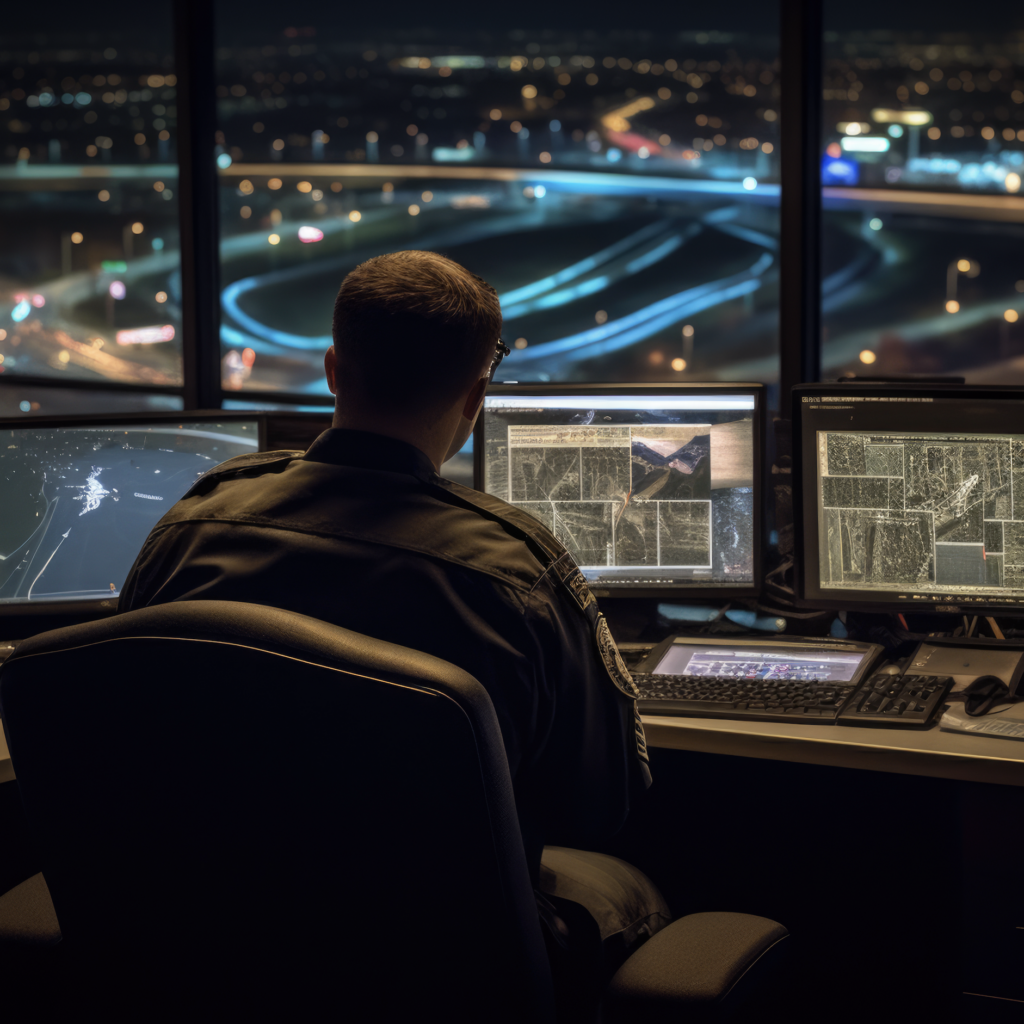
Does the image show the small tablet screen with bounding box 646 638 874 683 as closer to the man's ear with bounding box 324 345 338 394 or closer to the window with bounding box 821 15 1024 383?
the man's ear with bounding box 324 345 338 394

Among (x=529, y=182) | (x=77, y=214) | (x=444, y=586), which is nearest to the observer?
(x=444, y=586)

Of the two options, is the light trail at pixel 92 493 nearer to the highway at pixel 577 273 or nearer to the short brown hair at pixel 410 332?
the short brown hair at pixel 410 332

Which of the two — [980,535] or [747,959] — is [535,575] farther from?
[980,535]

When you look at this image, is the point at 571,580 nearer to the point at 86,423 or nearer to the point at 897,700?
the point at 897,700

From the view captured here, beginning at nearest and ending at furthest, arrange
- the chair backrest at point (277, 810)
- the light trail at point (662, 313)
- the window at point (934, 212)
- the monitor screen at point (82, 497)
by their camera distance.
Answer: the chair backrest at point (277, 810) → the monitor screen at point (82, 497) → the window at point (934, 212) → the light trail at point (662, 313)

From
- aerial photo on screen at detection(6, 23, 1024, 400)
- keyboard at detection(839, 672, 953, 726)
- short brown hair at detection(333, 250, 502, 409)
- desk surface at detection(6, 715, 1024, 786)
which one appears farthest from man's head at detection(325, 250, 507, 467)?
aerial photo on screen at detection(6, 23, 1024, 400)

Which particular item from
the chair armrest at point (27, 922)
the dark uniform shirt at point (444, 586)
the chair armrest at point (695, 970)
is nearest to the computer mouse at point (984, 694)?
the chair armrest at point (695, 970)

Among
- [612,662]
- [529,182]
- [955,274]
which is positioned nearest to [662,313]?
[529,182]
